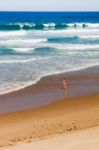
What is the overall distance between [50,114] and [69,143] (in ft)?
12.8

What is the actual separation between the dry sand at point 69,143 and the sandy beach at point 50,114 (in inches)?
2.4

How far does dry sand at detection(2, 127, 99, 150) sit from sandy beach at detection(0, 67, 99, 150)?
6 centimetres

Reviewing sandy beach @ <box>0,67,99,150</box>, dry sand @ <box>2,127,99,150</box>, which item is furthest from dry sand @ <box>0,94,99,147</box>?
dry sand @ <box>2,127,99,150</box>

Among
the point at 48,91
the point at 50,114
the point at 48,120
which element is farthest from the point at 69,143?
the point at 48,91

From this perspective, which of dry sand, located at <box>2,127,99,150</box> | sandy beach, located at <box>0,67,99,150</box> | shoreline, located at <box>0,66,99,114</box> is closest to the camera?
dry sand, located at <box>2,127,99,150</box>

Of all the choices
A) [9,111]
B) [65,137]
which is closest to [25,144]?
[65,137]

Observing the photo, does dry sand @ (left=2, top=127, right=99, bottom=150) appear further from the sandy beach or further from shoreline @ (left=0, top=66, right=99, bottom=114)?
shoreline @ (left=0, top=66, right=99, bottom=114)

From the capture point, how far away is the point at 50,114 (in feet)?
47.4

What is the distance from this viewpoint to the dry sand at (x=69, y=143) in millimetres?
10352

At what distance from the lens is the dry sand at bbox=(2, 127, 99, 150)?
1035 cm

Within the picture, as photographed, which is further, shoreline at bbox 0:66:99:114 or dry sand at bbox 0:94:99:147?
shoreline at bbox 0:66:99:114

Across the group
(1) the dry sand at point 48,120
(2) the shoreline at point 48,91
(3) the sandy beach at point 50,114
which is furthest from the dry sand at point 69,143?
(2) the shoreline at point 48,91

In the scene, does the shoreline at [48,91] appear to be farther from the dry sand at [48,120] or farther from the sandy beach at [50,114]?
the dry sand at [48,120]

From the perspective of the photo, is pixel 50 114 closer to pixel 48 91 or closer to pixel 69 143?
pixel 48 91
